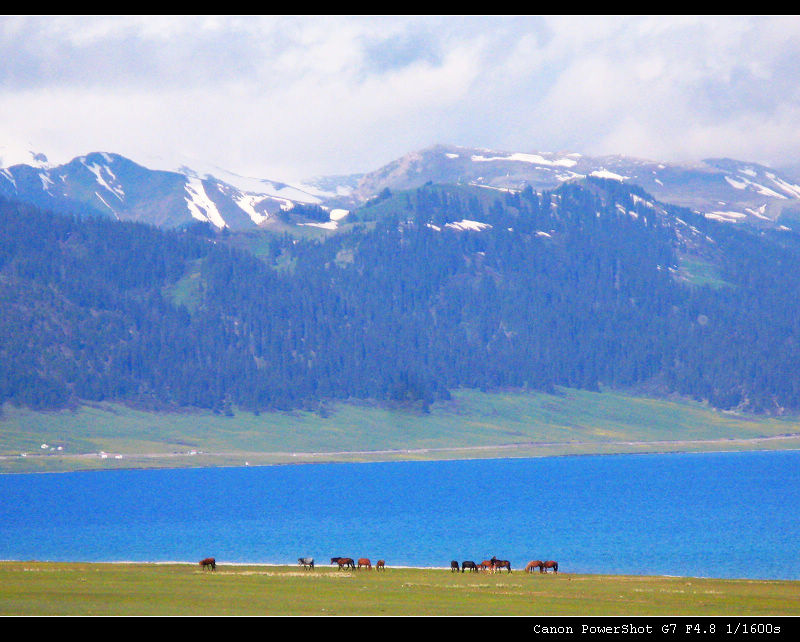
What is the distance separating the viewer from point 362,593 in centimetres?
6212

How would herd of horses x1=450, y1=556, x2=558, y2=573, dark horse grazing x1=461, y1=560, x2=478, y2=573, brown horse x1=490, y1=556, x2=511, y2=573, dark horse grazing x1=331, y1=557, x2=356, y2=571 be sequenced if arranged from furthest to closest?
dark horse grazing x1=331, y1=557, x2=356, y2=571
dark horse grazing x1=461, y1=560, x2=478, y2=573
herd of horses x1=450, y1=556, x2=558, y2=573
brown horse x1=490, y1=556, x2=511, y2=573

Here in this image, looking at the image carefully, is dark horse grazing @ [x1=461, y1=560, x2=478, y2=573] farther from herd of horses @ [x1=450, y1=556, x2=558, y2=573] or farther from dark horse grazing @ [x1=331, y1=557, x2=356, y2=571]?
dark horse grazing @ [x1=331, y1=557, x2=356, y2=571]

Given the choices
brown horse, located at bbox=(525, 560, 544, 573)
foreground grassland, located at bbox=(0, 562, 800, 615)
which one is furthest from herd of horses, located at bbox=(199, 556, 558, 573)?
foreground grassland, located at bbox=(0, 562, 800, 615)

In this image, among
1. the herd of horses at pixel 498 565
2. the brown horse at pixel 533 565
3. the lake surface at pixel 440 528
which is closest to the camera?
the herd of horses at pixel 498 565

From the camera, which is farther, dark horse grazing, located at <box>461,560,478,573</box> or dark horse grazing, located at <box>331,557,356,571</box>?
dark horse grazing, located at <box>331,557,356,571</box>

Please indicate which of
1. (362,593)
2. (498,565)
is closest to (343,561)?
(498,565)

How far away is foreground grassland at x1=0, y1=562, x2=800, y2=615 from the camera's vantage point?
53.4 metres

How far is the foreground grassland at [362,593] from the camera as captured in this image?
5338 cm

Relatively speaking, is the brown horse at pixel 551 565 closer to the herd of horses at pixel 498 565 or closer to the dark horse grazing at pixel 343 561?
the herd of horses at pixel 498 565

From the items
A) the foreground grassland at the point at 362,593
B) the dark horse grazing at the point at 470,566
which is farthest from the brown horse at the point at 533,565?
the dark horse grazing at the point at 470,566

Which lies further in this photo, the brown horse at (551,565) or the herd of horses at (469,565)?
the herd of horses at (469,565)
